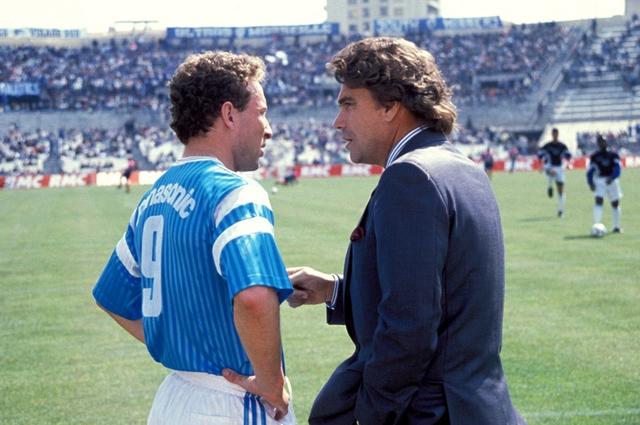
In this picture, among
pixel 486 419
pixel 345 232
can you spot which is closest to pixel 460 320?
pixel 486 419

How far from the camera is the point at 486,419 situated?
3.66 meters

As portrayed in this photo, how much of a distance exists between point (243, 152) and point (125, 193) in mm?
46573

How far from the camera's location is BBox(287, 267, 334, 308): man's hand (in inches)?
172

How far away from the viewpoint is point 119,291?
4.57m

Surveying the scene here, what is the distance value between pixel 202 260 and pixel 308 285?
668 mm

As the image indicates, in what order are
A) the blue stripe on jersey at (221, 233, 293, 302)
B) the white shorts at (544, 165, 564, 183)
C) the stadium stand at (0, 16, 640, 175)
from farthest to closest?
the stadium stand at (0, 16, 640, 175) < the white shorts at (544, 165, 564, 183) < the blue stripe on jersey at (221, 233, 293, 302)

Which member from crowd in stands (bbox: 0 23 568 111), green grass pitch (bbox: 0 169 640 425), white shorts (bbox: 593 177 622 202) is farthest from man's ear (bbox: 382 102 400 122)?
crowd in stands (bbox: 0 23 568 111)

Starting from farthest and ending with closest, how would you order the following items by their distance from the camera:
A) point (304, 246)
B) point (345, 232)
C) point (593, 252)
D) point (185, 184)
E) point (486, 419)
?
point (345, 232) < point (304, 246) < point (593, 252) < point (185, 184) < point (486, 419)

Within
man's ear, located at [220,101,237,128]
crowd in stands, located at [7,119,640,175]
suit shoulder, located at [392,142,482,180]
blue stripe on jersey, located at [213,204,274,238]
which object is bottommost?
crowd in stands, located at [7,119,640,175]

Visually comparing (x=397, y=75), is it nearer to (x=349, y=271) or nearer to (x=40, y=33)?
(x=349, y=271)

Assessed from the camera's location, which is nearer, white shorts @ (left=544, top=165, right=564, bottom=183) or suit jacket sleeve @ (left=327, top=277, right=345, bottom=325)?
suit jacket sleeve @ (left=327, top=277, right=345, bottom=325)

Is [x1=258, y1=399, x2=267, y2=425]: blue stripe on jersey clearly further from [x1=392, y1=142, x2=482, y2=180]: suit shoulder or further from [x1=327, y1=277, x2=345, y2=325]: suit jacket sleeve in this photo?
[x1=392, y1=142, x2=482, y2=180]: suit shoulder

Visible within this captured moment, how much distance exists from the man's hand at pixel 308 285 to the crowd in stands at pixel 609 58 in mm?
83729

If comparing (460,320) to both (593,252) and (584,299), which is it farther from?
(593,252)
